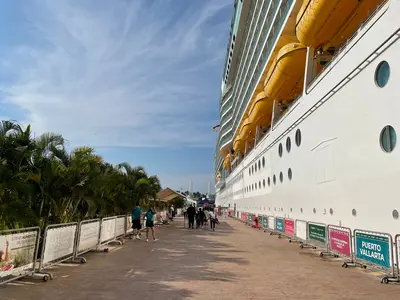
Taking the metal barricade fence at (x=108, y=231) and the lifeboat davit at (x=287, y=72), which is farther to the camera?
the lifeboat davit at (x=287, y=72)

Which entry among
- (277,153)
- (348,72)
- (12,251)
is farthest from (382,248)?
(277,153)

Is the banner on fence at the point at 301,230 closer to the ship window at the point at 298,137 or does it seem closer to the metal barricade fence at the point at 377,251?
the ship window at the point at 298,137

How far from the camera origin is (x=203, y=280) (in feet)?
20.9

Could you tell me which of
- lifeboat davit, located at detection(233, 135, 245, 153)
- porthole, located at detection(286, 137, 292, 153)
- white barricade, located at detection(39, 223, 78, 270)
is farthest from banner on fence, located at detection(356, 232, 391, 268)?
lifeboat davit, located at detection(233, 135, 245, 153)

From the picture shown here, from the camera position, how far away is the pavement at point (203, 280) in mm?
5355

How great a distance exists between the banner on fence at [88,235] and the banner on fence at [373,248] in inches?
262

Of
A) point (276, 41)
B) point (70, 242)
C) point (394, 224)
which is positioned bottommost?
point (70, 242)

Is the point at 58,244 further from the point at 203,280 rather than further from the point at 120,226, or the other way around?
the point at 120,226

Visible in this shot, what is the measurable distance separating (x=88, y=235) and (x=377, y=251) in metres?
7.06

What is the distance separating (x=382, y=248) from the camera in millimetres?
6699

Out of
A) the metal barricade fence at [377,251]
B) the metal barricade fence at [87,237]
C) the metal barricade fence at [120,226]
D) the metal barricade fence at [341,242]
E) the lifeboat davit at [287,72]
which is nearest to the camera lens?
the metal barricade fence at [377,251]

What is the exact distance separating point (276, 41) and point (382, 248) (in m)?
13.5

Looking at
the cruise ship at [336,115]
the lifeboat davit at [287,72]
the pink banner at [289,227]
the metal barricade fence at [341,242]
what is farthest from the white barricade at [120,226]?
the lifeboat davit at [287,72]

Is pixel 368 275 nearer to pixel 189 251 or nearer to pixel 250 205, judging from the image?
pixel 189 251
